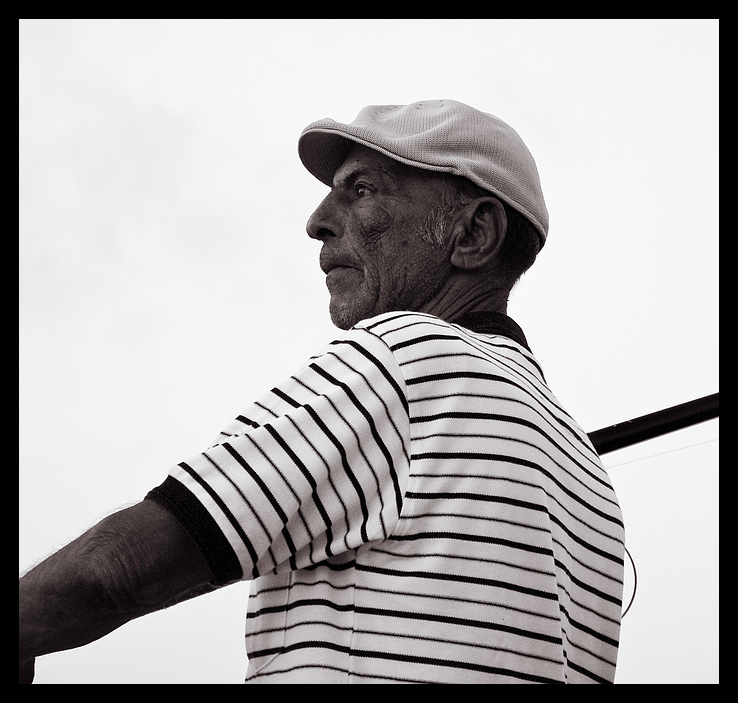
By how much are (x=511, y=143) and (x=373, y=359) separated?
75 cm

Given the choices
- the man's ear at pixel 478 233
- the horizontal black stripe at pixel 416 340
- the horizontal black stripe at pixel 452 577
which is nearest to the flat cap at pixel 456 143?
the man's ear at pixel 478 233

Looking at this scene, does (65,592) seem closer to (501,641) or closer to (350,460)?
(350,460)

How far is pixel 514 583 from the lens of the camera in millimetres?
1250

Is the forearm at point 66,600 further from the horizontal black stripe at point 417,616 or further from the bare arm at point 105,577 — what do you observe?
the horizontal black stripe at point 417,616

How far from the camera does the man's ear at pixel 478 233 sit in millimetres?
1821

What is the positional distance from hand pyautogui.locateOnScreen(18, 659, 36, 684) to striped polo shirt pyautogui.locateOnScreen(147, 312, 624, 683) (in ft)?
0.92

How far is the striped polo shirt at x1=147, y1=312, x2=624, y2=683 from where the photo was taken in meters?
1.19

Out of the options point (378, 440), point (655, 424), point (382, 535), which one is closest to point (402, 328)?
point (378, 440)

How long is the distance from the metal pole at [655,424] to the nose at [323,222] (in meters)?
0.91

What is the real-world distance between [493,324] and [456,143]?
1.24ft

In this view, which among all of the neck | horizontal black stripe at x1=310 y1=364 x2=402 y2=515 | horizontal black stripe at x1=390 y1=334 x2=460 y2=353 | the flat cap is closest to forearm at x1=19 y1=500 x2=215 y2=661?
horizontal black stripe at x1=310 y1=364 x2=402 y2=515

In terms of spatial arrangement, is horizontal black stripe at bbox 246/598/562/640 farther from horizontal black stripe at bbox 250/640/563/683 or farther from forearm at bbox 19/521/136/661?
forearm at bbox 19/521/136/661
